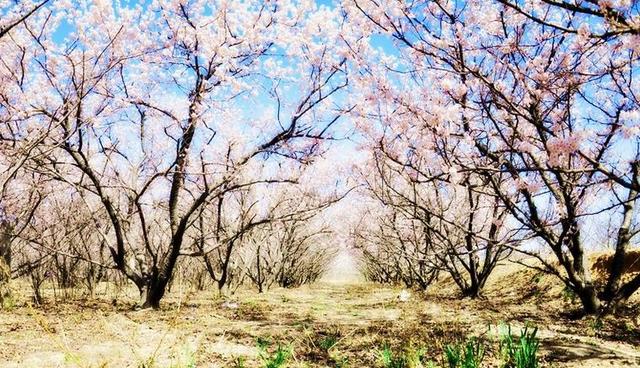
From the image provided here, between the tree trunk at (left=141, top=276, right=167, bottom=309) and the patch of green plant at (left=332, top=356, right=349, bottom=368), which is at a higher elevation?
the tree trunk at (left=141, top=276, right=167, bottom=309)

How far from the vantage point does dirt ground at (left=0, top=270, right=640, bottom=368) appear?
188 inches

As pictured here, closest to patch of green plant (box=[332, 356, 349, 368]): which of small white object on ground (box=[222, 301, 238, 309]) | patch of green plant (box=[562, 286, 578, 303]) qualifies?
small white object on ground (box=[222, 301, 238, 309])

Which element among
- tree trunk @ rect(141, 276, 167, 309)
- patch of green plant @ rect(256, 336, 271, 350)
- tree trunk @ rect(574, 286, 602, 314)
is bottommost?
patch of green plant @ rect(256, 336, 271, 350)

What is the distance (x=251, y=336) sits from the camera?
21.5ft

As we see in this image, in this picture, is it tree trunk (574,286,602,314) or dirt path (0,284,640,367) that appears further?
tree trunk (574,286,602,314)

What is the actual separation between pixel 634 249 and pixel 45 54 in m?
13.1

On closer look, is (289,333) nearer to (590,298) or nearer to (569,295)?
(590,298)

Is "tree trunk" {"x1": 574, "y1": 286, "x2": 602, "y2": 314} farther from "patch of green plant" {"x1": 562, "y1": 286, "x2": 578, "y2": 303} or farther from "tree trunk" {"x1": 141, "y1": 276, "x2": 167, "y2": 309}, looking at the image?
"tree trunk" {"x1": 141, "y1": 276, "x2": 167, "y2": 309}

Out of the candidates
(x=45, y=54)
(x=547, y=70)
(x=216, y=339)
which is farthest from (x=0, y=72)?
(x=547, y=70)

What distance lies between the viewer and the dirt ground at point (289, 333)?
15.6ft

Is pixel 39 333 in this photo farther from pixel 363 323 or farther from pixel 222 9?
pixel 222 9

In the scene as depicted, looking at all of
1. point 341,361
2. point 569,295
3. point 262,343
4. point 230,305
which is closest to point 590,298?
point 569,295

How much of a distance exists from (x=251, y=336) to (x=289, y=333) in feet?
1.96

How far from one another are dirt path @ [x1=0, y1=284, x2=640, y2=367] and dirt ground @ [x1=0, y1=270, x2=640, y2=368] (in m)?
0.02
